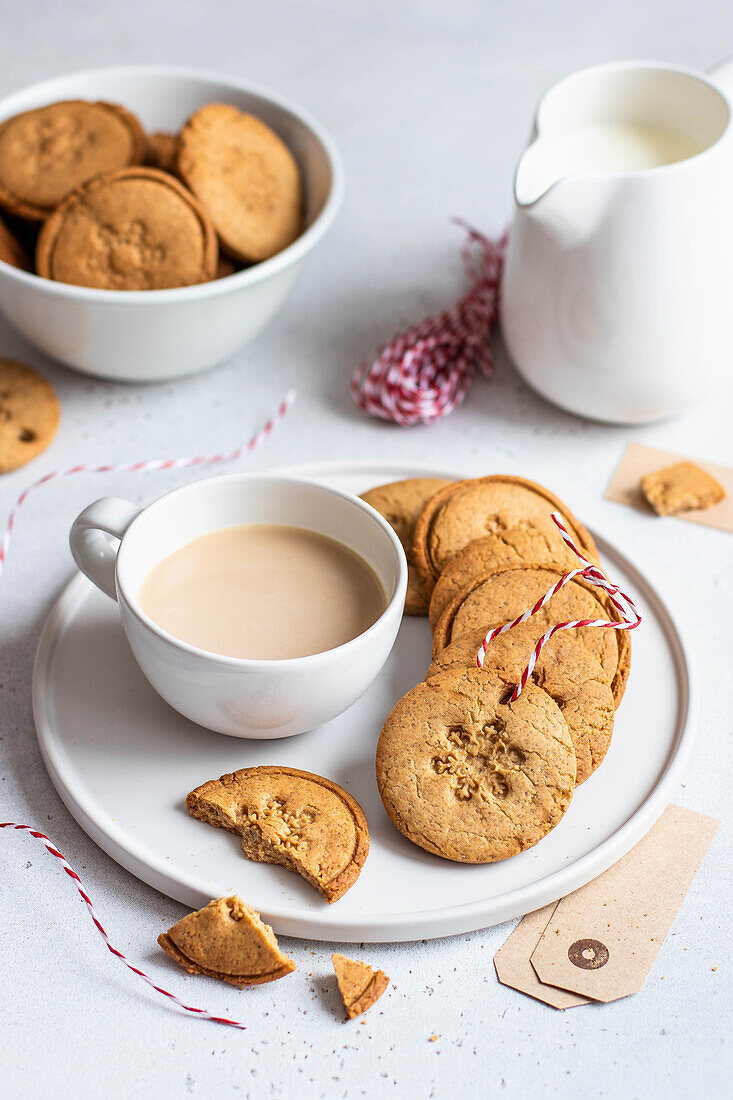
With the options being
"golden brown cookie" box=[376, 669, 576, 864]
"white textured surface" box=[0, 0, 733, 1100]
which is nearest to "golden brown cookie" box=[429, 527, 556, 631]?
"golden brown cookie" box=[376, 669, 576, 864]

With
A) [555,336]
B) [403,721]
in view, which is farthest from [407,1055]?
[555,336]

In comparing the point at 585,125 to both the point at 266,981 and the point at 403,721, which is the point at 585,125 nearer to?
the point at 403,721

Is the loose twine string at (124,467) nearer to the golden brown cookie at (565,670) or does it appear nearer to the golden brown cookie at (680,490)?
the golden brown cookie at (565,670)

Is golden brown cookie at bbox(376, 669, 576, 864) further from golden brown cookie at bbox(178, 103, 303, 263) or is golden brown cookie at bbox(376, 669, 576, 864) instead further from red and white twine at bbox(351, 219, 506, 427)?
golden brown cookie at bbox(178, 103, 303, 263)

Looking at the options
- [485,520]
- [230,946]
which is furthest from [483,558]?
[230,946]

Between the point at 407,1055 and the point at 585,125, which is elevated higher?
the point at 585,125
